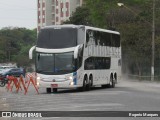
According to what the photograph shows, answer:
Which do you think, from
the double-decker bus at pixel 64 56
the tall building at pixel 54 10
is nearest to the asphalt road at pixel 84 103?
the double-decker bus at pixel 64 56

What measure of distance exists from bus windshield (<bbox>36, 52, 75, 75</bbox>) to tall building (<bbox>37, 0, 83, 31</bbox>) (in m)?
107

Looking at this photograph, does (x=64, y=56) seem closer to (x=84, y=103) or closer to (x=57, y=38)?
(x=57, y=38)

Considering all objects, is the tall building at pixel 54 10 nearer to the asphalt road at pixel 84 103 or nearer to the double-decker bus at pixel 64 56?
the double-decker bus at pixel 64 56

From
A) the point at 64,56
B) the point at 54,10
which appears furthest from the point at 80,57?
the point at 54,10

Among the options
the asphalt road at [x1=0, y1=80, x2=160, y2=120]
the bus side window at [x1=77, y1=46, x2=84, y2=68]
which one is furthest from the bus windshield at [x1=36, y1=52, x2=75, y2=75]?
→ the asphalt road at [x1=0, y1=80, x2=160, y2=120]

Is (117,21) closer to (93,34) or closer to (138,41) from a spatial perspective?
(138,41)

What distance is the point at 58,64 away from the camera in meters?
33.4

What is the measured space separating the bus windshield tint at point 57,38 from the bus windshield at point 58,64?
1.77ft

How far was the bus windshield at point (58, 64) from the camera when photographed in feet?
Result: 109

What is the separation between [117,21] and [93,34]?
40.3 meters

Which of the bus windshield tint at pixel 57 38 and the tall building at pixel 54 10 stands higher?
the tall building at pixel 54 10

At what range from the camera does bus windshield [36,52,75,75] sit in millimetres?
33312

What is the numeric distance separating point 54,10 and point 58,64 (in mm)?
120921

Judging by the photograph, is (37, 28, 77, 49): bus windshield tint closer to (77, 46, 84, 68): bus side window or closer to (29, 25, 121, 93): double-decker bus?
(29, 25, 121, 93): double-decker bus
